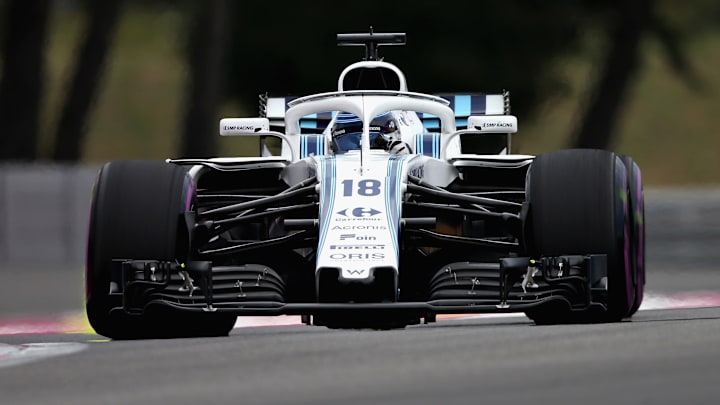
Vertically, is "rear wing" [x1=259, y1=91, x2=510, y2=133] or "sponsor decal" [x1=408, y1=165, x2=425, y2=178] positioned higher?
"rear wing" [x1=259, y1=91, x2=510, y2=133]

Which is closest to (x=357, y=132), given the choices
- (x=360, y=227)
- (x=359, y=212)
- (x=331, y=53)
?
(x=359, y=212)

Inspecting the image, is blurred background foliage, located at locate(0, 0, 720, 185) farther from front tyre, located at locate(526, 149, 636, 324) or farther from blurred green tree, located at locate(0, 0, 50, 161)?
front tyre, located at locate(526, 149, 636, 324)

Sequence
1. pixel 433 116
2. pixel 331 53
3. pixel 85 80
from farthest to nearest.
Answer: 1. pixel 331 53
2. pixel 85 80
3. pixel 433 116

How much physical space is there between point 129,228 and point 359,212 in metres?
1.29

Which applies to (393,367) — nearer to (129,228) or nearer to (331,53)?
(129,228)

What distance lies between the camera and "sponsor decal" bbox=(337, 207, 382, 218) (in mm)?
9844

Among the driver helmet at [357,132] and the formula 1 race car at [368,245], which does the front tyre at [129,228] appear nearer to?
the formula 1 race car at [368,245]

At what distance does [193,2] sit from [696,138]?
3613cm

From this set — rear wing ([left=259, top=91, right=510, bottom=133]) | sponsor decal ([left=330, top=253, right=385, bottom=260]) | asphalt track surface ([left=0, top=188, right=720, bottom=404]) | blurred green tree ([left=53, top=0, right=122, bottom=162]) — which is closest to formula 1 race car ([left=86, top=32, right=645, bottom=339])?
sponsor decal ([left=330, top=253, right=385, bottom=260])

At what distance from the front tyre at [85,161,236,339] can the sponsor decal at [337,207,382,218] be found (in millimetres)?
885

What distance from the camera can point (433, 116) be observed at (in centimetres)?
1323

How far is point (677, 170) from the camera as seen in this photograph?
2459 inches

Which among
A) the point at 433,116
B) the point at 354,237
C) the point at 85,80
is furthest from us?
the point at 85,80

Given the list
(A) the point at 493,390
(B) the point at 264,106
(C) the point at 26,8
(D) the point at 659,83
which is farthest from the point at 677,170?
(A) the point at 493,390
